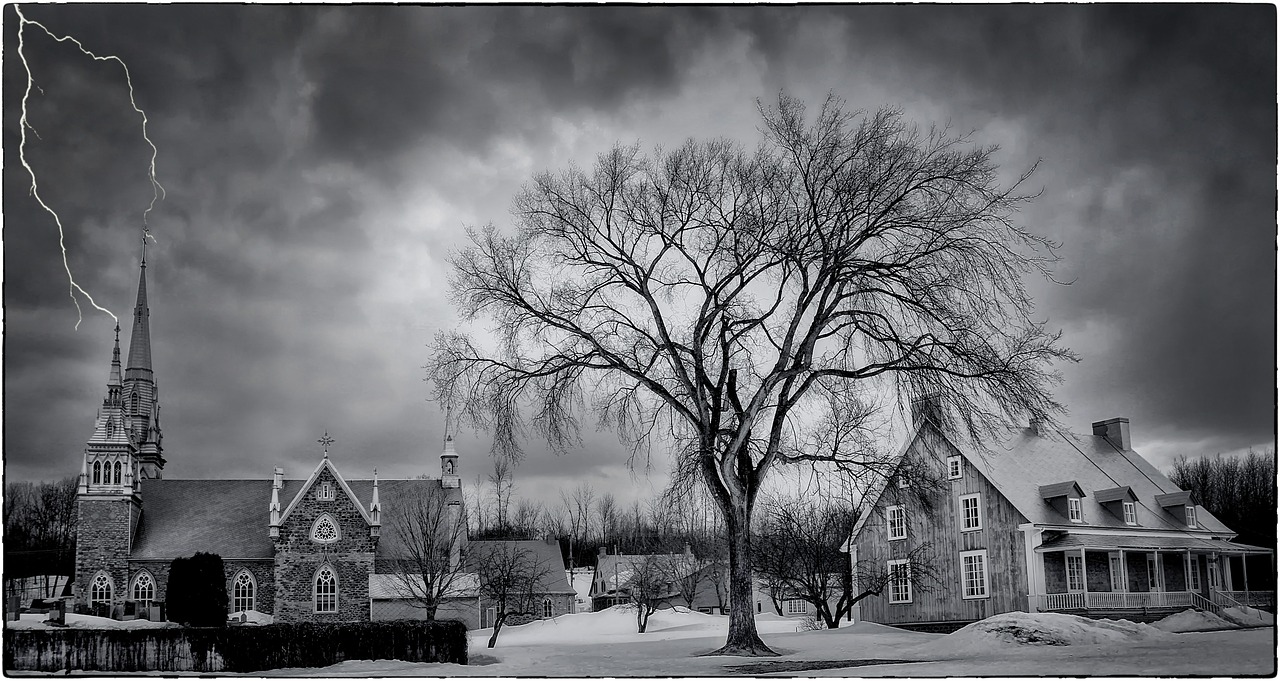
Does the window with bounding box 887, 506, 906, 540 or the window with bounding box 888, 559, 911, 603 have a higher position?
the window with bounding box 887, 506, 906, 540

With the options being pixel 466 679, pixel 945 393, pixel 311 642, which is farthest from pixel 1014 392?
pixel 311 642

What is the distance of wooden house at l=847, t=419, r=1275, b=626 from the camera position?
21.5 metres

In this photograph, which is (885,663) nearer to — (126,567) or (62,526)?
(62,526)

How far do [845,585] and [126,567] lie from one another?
20349 millimetres

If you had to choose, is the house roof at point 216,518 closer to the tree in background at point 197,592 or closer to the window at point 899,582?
the tree in background at point 197,592

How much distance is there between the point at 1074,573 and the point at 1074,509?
1366 mm

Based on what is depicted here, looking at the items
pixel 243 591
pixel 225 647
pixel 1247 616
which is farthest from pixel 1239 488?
pixel 243 591

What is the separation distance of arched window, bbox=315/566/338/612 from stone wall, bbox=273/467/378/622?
12cm

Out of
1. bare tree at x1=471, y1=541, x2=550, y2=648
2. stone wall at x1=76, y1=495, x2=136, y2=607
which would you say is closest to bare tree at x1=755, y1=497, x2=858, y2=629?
bare tree at x1=471, y1=541, x2=550, y2=648

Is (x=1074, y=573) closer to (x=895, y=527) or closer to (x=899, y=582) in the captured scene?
(x=899, y=582)

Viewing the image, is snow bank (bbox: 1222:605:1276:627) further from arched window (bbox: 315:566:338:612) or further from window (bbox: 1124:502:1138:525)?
arched window (bbox: 315:566:338:612)

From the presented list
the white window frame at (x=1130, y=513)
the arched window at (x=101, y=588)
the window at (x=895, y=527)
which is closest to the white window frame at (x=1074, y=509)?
the white window frame at (x=1130, y=513)

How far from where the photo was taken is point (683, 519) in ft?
52.5

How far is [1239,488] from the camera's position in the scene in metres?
19.1
